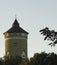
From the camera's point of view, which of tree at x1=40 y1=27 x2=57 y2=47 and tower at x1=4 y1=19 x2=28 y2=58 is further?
tower at x1=4 y1=19 x2=28 y2=58

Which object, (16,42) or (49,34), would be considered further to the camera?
(16,42)

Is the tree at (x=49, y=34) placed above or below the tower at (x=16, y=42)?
below

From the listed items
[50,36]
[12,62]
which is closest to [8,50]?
[12,62]

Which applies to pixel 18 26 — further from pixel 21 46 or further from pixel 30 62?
pixel 30 62

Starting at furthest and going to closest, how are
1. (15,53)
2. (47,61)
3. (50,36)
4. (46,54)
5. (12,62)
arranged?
(15,53), (12,62), (46,54), (47,61), (50,36)

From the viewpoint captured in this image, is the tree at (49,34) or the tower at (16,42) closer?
the tree at (49,34)

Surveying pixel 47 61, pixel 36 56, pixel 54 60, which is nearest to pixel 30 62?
pixel 36 56

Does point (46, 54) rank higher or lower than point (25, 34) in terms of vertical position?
lower

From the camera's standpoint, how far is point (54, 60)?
67500 millimetres

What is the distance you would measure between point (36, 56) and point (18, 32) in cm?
3310

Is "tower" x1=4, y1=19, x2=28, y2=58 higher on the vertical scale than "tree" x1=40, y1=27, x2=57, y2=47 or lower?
higher

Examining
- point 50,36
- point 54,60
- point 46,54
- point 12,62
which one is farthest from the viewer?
point 12,62

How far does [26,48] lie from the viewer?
4503 inches

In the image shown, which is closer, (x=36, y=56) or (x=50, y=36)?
(x=50, y=36)
